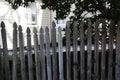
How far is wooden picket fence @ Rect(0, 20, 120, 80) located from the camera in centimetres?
→ 529

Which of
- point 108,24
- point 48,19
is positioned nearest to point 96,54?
point 108,24

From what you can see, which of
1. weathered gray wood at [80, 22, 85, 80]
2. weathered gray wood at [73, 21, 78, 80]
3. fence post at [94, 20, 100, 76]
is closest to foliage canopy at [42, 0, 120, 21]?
fence post at [94, 20, 100, 76]

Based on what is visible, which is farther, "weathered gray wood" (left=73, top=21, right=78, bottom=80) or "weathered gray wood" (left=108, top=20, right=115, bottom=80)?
"weathered gray wood" (left=108, top=20, right=115, bottom=80)

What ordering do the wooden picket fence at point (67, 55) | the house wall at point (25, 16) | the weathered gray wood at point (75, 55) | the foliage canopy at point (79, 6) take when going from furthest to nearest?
the house wall at point (25, 16)
the foliage canopy at point (79, 6)
the weathered gray wood at point (75, 55)
the wooden picket fence at point (67, 55)

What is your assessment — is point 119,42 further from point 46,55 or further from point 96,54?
point 46,55

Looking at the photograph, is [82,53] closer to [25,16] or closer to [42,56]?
[42,56]

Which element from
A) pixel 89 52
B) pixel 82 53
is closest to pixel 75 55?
pixel 82 53

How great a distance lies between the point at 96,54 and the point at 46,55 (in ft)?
3.41

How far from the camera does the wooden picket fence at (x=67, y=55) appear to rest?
5.29 metres

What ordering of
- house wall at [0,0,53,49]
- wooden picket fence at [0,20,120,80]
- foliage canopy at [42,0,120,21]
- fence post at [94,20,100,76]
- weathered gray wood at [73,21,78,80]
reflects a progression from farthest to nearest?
house wall at [0,0,53,49], foliage canopy at [42,0,120,21], fence post at [94,20,100,76], weathered gray wood at [73,21,78,80], wooden picket fence at [0,20,120,80]

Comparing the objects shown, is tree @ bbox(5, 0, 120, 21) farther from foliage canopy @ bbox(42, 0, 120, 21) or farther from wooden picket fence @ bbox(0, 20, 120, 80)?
wooden picket fence @ bbox(0, 20, 120, 80)

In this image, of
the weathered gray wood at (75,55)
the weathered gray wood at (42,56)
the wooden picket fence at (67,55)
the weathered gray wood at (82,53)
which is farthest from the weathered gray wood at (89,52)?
the weathered gray wood at (42,56)

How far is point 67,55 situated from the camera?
5.59m

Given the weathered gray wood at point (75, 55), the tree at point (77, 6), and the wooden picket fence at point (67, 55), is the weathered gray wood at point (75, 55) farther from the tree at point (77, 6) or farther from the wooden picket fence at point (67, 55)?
the tree at point (77, 6)
